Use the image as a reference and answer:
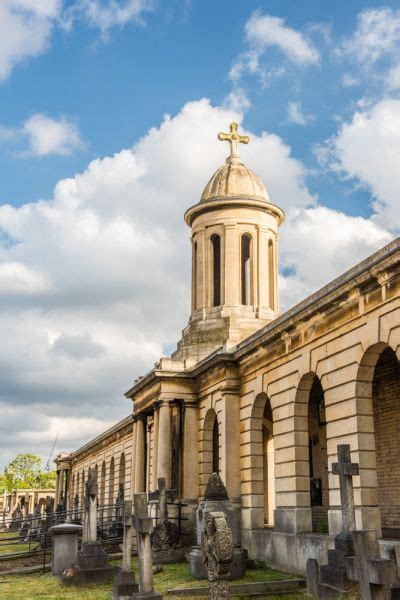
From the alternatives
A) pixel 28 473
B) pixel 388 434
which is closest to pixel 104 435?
pixel 388 434

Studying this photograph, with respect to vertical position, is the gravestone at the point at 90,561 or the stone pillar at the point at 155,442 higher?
the stone pillar at the point at 155,442

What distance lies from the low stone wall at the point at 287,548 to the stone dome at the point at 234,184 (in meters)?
14.1

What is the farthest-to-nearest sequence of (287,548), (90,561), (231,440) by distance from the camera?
(231,440) → (287,548) → (90,561)

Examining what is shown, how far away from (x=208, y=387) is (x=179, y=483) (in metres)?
3.77

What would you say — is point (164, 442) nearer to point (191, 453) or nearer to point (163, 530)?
point (191, 453)

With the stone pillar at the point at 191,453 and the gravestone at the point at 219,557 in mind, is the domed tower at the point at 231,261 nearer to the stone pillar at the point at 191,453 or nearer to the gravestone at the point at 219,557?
the stone pillar at the point at 191,453

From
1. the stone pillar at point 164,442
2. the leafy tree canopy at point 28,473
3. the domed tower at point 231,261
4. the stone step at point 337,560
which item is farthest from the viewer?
the leafy tree canopy at point 28,473

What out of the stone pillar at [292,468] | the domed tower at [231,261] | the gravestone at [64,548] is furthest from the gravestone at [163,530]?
the domed tower at [231,261]

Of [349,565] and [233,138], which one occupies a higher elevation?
[233,138]

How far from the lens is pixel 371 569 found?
29.5ft

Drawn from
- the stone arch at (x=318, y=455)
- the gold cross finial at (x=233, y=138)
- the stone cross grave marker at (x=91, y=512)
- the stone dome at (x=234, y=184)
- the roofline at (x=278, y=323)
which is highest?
the gold cross finial at (x=233, y=138)

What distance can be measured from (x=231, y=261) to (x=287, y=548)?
43.1 ft

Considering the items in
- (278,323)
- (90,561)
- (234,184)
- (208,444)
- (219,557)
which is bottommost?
(90,561)

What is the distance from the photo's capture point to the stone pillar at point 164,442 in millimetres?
25938
